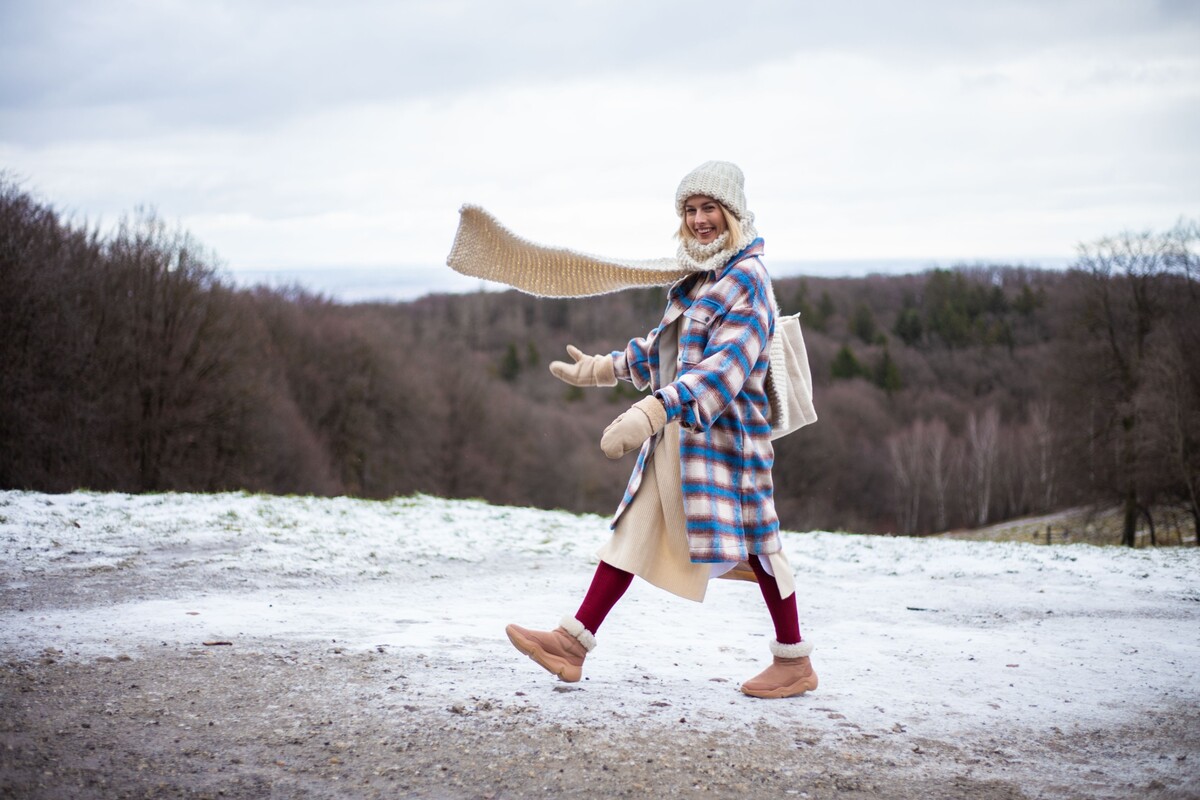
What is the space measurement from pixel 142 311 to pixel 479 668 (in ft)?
102

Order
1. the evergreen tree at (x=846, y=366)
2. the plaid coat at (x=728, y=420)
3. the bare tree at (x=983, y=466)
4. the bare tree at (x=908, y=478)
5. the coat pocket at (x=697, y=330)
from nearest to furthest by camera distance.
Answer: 1. the plaid coat at (x=728, y=420)
2. the coat pocket at (x=697, y=330)
3. the bare tree at (x=983, y=466)
4. the bare tree at (x=908, y=478)
5. the evergreen tree at (x=846, y=366)

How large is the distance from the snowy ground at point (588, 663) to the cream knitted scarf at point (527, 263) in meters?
1.91

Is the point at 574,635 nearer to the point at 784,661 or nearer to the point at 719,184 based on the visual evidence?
the point at 784,661

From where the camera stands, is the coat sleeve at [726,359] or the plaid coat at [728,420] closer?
the coat sleeve at [726,359]

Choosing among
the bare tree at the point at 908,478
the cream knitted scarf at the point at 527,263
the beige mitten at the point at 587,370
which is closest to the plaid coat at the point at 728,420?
the beige mitten at the point at 587,370

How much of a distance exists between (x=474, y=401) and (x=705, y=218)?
172ft

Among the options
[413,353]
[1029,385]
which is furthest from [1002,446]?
[413,353]

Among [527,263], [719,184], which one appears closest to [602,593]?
[527,263]

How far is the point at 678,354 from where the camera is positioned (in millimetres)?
4430

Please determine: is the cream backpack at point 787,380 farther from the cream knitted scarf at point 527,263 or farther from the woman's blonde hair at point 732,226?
the cream knitted scarf at point 527,263

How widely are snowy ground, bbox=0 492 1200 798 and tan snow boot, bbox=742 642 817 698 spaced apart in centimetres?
10

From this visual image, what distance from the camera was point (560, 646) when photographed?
438 cm

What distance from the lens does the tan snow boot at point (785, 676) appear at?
4504 mm

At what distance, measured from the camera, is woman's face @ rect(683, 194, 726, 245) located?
4.43 metres
